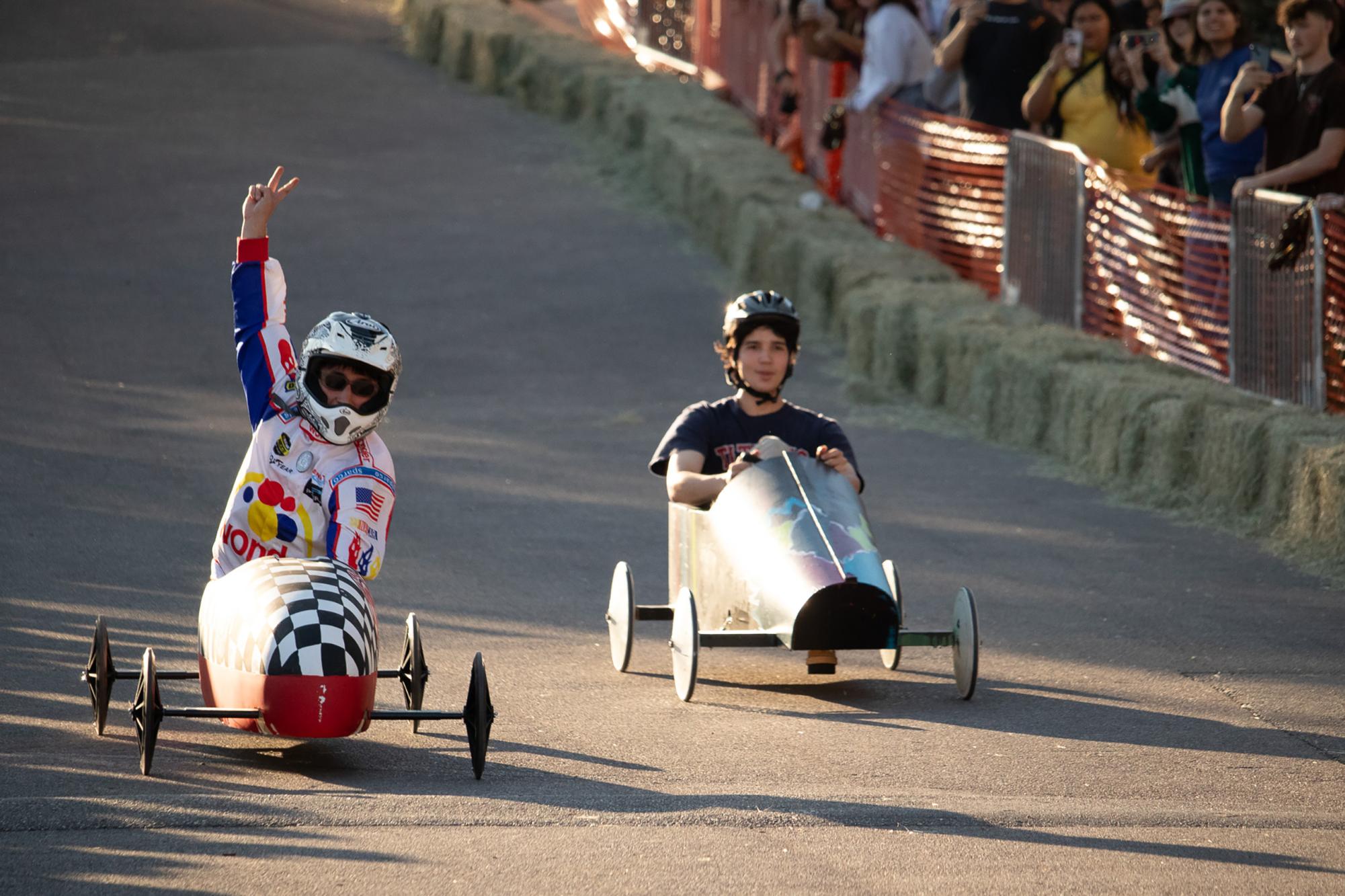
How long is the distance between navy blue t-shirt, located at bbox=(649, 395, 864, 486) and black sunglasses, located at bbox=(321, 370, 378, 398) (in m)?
1.63

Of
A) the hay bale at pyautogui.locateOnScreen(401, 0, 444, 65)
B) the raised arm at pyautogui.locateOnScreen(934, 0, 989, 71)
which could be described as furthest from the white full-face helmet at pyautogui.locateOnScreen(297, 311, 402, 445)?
the hay bale at pyautogui.locateOnScreen(401, 0, 444, 65)

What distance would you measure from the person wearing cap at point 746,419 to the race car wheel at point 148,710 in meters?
2.42

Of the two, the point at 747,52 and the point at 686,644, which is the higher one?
the point at 747,52

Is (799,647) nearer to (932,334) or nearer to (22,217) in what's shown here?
(932,334)

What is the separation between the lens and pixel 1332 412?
32.3 feet

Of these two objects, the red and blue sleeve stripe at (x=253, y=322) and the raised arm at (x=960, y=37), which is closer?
the red and blue sleeve stripe at (x=253, y=322)

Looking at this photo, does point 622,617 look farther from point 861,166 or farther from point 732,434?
point 861,166

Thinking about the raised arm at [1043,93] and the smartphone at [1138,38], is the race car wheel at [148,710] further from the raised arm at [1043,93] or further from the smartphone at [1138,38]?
the smartphone at [1138,38]

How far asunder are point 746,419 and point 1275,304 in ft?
12.8

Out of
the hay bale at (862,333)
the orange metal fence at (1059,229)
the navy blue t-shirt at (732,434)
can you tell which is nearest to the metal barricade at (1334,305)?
the orange metal fence at (1059,229)

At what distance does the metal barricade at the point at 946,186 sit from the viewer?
13.7 meters

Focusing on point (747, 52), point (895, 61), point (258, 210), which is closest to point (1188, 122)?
point (895, 61)

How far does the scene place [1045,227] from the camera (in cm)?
1292

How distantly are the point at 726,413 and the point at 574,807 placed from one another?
2.58m
